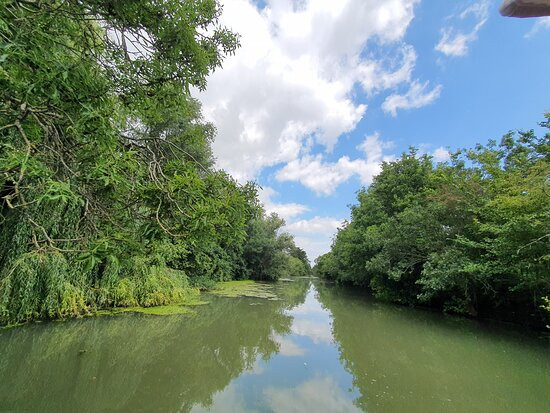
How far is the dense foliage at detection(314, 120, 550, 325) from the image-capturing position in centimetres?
734

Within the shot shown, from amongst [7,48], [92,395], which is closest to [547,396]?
[92,395]

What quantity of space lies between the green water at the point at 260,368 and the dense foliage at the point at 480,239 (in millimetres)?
1665

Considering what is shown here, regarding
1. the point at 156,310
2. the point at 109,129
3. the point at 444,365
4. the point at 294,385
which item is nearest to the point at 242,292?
the point at 156,310

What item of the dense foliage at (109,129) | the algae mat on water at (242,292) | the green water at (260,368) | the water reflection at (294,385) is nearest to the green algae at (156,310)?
the green water at (260,368)

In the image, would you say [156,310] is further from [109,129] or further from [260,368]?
[109,129]

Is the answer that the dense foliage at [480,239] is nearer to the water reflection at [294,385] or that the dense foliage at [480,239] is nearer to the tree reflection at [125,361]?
the water reflection at [294,385]

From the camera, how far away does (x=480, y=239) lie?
1003 cm

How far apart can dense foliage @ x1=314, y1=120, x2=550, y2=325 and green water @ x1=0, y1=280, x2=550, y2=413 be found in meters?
1.66

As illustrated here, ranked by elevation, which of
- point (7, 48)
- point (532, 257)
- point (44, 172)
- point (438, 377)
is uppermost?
point (532, 257)

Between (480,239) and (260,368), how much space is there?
26.7 ft

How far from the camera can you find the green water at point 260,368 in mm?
4184

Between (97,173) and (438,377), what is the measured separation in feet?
19.4

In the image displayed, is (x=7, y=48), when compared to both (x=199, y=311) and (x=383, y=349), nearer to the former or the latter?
(x=383, y=349)

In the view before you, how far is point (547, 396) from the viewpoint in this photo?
4641 mm
